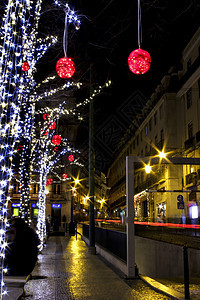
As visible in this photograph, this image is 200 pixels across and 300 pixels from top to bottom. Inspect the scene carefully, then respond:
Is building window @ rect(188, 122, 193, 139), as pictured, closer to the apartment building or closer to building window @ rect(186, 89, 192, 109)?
the apartment building

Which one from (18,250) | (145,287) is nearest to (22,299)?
(18,250)

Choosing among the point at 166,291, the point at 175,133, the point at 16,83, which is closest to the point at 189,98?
the point at 175,133

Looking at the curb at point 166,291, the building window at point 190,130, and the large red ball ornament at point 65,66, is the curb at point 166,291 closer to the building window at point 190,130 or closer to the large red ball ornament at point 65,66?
the large red ball ornament at point 65,66

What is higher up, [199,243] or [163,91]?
[163,91]

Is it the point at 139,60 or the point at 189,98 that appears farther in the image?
the point at 189,98

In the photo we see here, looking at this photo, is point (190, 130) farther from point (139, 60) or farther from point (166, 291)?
point (166, 291)

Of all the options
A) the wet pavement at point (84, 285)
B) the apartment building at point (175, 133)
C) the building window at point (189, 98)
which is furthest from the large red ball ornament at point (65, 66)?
the building window at point (189, 98)

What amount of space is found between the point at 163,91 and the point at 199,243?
27.8 m

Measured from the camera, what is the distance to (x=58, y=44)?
12.5 meters

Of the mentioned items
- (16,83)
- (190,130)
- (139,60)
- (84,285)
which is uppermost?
(190,130)

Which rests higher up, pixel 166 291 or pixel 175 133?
pixel 175 133

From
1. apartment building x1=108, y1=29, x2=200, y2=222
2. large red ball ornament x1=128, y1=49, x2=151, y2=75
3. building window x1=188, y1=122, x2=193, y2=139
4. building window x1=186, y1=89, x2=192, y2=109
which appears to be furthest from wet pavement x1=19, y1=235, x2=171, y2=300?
building window x1=186, y1=89, x2=192, y2=109

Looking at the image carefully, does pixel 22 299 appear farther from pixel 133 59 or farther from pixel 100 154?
pixel 100 154

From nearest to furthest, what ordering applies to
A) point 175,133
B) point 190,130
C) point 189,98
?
point 190,130 < point 189,98 < point 175,133
